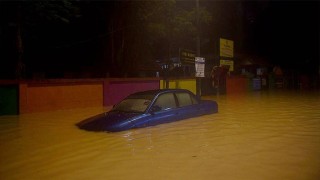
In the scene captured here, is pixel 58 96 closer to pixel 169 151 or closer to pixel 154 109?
pixel 154 109

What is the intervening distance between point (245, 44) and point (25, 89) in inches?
1491

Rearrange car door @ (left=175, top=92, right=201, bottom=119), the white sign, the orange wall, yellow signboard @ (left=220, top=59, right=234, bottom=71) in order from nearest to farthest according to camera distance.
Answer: car door @ (left=175, top=92, right=201, bottom=119) < the orange wall < the white sign < yellow signboard @ (left=220, top=59, right=234, bottom=71)

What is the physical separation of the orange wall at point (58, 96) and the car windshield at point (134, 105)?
6.16 metres

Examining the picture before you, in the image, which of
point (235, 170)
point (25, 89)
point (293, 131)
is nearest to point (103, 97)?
point (25, 89)

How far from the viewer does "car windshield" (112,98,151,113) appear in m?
10.8

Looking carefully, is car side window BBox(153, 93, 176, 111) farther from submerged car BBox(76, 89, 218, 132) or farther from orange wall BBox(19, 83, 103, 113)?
orange wall BBox(19, 83, 103, 113)

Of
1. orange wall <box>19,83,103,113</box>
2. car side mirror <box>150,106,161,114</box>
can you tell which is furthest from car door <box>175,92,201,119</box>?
orange wall <box>19,83,103,113</box>

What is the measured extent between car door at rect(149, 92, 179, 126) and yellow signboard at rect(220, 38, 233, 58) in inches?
752

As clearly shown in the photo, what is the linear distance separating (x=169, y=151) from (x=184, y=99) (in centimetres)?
438

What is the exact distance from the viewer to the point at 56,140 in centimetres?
951

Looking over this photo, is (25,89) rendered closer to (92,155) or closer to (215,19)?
(92,155)

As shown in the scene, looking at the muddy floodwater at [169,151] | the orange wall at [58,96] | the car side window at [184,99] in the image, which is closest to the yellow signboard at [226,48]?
the orange wall at [58,96]

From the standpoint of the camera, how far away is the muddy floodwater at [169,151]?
249 inches

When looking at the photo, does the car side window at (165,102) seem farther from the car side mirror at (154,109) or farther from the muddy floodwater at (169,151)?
the muddy floodwater at (169,151)
